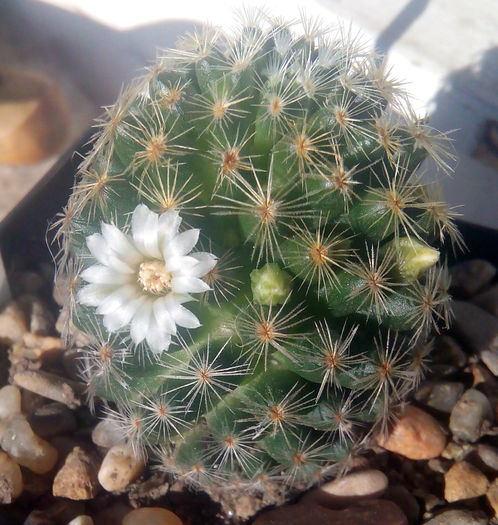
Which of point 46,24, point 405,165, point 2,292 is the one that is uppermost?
point 405,165

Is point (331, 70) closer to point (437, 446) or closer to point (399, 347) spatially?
point (399, 347)

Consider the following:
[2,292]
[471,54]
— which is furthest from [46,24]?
[471,54]

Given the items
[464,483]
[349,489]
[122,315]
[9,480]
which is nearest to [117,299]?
[122,315]

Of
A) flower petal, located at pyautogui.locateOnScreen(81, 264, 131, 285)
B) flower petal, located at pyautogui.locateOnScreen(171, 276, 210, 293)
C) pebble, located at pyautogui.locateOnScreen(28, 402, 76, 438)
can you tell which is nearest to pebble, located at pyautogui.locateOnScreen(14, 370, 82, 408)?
pebble, located at pyautogui.locateOnScreen(28, 402, 76, 438)

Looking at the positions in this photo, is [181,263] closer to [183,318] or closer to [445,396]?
[183,318]

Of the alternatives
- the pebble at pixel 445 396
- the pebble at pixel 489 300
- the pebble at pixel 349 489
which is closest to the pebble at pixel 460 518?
the pebble at pixel 349 489

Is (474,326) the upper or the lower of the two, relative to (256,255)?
lower

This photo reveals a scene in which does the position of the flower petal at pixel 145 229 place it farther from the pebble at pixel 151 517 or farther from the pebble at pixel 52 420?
the pebble at pixel 52 420
